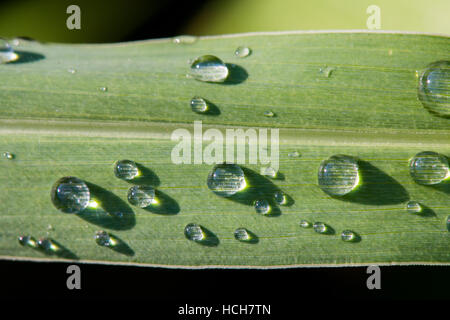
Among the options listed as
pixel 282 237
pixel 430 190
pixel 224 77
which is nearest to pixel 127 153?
pixel 224 77

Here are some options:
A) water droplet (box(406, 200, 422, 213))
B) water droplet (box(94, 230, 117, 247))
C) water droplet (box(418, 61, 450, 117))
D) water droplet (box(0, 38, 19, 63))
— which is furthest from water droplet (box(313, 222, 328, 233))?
water droplet (box(0, 38, 19, 63))

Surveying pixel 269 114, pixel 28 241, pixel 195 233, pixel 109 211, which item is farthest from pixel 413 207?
pixel 28 241

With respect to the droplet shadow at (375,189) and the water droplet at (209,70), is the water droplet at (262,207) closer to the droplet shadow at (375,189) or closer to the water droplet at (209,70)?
the droplet shadow at (375,189)

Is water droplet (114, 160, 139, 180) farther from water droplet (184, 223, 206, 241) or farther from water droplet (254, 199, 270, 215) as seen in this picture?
water droplet (254, 199, 270, 215)

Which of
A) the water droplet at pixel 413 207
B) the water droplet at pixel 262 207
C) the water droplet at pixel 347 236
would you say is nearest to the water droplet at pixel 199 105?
the water droplet at pixel 262 207

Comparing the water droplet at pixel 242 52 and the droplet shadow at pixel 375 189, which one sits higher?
the water droplet at pixel 242 52

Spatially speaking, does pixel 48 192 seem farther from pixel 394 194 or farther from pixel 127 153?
pixel 394 194
